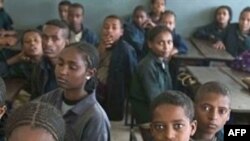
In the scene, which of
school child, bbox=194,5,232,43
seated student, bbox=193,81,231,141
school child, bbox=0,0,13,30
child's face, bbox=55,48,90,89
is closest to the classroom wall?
school child, bbox=194,5,232,43

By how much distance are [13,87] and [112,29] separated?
1392mm

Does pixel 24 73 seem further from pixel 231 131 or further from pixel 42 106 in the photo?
pixel 42 106

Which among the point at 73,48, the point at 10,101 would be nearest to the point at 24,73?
the point at 10,101

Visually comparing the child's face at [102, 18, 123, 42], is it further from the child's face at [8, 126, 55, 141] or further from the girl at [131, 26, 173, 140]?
the child's face at [8, 126, 55, 141]

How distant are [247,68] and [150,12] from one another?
7.25ft

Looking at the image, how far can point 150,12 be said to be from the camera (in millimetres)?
5945

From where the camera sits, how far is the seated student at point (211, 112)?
2357mm

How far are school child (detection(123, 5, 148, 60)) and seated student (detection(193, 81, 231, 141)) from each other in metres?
2.56

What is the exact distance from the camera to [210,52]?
5.01 metres

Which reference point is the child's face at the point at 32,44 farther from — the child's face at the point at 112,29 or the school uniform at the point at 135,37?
the school uniform at the point at 135,37

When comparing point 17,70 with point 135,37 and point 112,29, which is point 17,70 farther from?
point 135,37

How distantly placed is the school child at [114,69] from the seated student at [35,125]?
254 centimetres

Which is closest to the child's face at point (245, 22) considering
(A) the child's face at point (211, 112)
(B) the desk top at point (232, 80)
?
(B) the desk top at point (232, 80)

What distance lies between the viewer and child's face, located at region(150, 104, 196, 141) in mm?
1978
